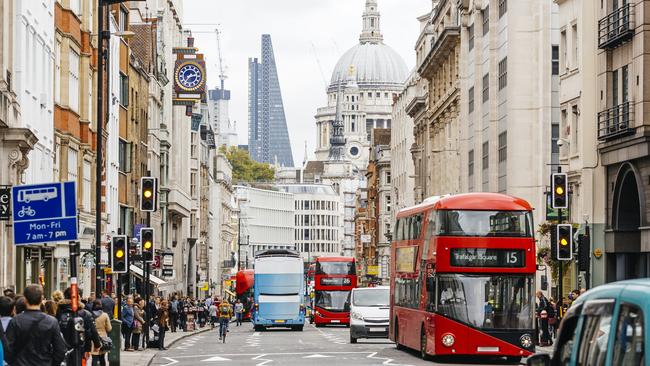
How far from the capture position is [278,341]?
171 feet

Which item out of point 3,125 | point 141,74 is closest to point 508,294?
point 3,125

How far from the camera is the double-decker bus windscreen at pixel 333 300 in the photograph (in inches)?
3056

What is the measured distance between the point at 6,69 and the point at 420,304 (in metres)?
11.1

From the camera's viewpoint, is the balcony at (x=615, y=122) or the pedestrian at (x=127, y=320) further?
the balcony at (x=615, y=122)

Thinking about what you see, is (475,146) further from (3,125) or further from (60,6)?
(3,125)

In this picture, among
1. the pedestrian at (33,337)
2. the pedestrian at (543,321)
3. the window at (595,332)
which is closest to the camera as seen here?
the window at (595,332)

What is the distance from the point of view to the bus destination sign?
34.1 metres

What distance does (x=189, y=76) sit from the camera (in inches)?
3526

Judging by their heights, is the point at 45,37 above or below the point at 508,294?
above

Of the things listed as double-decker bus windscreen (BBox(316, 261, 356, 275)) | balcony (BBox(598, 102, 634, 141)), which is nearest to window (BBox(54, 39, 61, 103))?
balcony (BBox(598, 102, 634, 141))

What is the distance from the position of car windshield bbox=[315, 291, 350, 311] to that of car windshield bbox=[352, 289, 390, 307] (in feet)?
88.8

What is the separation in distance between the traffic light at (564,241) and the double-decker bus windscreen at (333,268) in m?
40.1

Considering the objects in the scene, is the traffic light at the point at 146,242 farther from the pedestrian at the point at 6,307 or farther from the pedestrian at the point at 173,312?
the pedestrian at the point at 173,312

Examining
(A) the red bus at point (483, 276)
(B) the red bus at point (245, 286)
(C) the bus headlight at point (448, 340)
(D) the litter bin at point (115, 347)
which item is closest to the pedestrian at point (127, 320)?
(D) the litter bin at point (115, 347)
